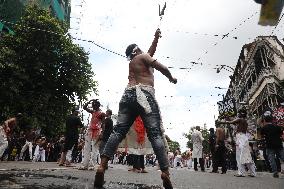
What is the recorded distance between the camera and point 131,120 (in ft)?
13.9

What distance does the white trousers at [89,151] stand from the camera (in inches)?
340

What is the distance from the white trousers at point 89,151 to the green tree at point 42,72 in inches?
578

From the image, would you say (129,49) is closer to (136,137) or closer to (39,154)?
(136,137)

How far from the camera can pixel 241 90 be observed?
42.0 m

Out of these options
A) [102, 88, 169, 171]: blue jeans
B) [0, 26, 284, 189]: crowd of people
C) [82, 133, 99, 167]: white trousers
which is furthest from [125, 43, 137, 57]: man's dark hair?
[82, 133, 99, 167]: white trousers

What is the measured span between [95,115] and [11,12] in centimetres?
2314

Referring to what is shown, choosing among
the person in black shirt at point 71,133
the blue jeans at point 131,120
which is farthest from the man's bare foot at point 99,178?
the person in black shirt at point 71,133

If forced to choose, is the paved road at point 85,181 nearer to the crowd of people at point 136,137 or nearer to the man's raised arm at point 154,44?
the crowd of people at point 136,137

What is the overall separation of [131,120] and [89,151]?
4755 mm

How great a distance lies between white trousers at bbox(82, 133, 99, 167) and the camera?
28.3 ft

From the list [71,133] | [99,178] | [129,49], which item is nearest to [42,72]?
[71,133]

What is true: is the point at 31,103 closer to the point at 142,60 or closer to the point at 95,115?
the point at 95,115

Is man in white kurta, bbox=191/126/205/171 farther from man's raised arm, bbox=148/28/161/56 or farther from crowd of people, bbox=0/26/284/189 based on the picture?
man's raised arm, bbox=148/28/161/56

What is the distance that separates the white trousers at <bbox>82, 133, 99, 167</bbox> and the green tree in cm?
1468
